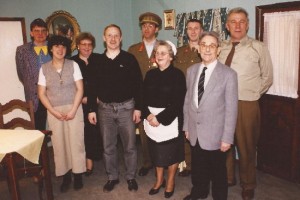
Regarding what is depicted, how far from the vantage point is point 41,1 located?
191 inches

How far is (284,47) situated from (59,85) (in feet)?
8.05

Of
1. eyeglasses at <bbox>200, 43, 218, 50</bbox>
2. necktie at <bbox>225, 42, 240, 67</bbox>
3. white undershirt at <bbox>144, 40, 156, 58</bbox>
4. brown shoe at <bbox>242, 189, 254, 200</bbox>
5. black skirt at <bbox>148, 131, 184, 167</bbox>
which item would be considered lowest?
brown shoe at <bbox>242, 189, 254, 200</bbox>

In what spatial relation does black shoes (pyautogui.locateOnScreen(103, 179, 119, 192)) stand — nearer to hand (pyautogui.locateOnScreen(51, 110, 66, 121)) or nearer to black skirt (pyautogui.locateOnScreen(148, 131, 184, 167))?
black skirt (pyautogui.locateOnScreen(148, 131, 184, 167))

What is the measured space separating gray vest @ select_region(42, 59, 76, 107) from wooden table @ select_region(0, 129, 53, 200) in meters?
0.55

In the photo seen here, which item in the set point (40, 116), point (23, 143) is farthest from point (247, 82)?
point (40, 116)

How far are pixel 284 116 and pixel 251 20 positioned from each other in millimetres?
1182

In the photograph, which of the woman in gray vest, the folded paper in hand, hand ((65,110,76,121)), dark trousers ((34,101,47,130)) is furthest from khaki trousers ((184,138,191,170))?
dark trousers ((34,101,47,130))

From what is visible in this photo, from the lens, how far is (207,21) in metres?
4.01

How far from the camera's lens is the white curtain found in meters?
3.21

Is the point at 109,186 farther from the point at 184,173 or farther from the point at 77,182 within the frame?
the point at 184,173

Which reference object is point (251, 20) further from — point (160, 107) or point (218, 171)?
point (218, 171)

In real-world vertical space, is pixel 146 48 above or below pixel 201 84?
above

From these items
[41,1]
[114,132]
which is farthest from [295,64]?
[41,1]

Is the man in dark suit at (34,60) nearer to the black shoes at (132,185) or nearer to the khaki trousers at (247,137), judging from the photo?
the black shoes at (132,185)
